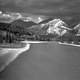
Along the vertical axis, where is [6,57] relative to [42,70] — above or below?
below

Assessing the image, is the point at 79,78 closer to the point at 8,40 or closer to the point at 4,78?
the point at 4,78

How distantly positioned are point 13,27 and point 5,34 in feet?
18.1

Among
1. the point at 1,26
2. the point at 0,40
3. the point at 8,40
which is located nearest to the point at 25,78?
the point at 1,26

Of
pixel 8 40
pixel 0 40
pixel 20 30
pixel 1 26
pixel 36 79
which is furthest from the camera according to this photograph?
pixel 8 40

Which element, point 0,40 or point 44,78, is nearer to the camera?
point 44,78

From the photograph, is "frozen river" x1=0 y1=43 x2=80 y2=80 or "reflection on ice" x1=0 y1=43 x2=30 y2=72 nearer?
"frozen river" x1=0 y1=43 x2=80 y2=80

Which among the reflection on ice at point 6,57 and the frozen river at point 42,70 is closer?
the frozen river at point 42,70

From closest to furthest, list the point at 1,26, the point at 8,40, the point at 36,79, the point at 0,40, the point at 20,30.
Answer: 1. the point at 36,79
2. the point at 1,26
3. the point at 20,30
4. the point at 0,40
5. the point at 8,40

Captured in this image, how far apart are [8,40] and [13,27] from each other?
955 cm

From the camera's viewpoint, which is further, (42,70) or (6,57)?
(6,57)

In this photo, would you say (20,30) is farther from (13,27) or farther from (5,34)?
(5,34)

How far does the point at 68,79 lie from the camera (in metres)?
8.05

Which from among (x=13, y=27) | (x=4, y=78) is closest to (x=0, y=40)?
(x=13, y=27)

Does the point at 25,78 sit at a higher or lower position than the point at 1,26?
lower
